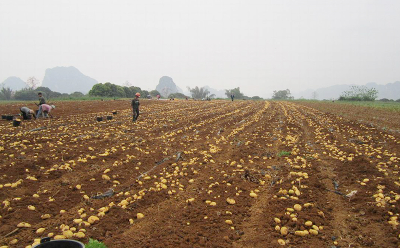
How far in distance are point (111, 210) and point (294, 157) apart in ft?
18.7

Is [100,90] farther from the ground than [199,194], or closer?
farther from the ground

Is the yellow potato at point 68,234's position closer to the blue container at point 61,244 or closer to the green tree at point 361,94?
the blue container at point 61,244

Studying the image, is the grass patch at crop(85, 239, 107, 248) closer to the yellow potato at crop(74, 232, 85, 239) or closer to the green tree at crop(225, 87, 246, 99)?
the yellow potato at crop(74, 232, 85, 239)

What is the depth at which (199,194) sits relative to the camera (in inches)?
192

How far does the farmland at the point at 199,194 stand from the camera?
351 centimetres

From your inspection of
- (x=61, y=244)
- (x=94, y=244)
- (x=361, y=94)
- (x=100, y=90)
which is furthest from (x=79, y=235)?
(x=361, y=94)

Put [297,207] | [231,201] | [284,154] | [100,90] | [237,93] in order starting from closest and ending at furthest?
1. [297,207]
2. [231,201]
3. [284,154]
4. [100,90]
5. [237,93]

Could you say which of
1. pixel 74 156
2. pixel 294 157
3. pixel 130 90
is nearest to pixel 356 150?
pixel 294 157

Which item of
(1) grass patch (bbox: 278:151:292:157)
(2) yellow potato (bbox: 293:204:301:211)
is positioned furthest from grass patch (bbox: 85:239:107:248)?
(1) grass patch (bbox: 278:151:292:157)

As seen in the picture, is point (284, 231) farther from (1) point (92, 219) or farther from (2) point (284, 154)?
(2) point (284, 154)

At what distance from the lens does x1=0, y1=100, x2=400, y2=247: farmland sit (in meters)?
3.51

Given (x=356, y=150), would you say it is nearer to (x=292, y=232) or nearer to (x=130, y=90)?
(x=292, y=232)

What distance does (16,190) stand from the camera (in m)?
4.71

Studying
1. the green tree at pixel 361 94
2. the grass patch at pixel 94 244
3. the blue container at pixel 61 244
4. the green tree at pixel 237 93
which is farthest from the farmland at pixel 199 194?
the green tree at pixel 237 93
